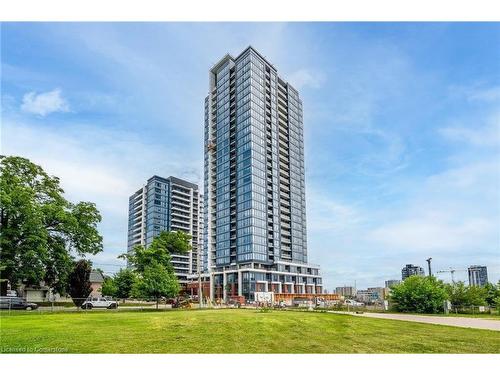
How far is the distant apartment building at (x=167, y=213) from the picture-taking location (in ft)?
430

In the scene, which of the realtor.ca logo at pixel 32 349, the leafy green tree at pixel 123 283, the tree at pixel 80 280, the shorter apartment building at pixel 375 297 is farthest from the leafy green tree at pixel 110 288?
the realtor.ca logo at pixel 32 349

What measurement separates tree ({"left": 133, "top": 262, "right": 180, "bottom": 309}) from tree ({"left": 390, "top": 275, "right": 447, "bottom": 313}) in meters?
21.0

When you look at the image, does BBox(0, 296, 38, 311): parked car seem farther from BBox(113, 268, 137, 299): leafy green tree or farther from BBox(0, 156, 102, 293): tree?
BBox(113, 268, 137, 299): leafy green tree

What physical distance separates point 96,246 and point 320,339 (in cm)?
2758

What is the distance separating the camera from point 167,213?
134 m

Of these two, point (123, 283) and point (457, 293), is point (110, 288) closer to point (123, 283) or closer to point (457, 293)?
point (123, 283)

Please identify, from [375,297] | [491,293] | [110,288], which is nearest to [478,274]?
[375,297]

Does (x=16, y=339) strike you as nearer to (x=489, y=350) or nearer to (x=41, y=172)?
(x=489, y=350)

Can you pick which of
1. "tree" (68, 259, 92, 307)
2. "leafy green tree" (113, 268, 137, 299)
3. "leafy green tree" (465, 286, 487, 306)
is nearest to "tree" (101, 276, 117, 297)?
"leafy green tree" (113, 268, 137, 299)

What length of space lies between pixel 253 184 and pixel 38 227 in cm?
6133

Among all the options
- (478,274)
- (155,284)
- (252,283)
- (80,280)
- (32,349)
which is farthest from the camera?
(252,283)

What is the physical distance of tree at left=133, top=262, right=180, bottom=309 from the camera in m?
36.0
